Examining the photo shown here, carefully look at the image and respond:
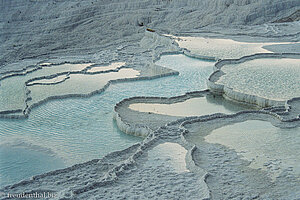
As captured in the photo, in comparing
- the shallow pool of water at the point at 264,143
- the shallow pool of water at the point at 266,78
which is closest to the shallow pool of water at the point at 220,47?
the shallow pool of water at the point at 266,78

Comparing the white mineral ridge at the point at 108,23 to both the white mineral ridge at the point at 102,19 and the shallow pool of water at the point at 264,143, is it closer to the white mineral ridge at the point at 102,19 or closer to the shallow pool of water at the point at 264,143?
the white mineral ridge at the point at 102,19

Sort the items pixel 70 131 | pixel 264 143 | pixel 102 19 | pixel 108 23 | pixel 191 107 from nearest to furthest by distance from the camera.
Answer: pixel 264 143 → pixel 70 131 → pixel 191 107 → pixel 108 23 → pixel 102 19

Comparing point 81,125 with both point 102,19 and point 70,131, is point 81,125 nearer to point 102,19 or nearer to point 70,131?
point 70,131

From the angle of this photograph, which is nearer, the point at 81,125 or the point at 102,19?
the point at 81,125

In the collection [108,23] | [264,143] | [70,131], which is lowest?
[70,131]

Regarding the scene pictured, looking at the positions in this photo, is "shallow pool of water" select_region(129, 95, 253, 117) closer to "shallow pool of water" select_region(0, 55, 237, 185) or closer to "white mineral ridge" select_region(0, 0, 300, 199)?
"shallow pool of water" select_region(0, 55, 237, 185)

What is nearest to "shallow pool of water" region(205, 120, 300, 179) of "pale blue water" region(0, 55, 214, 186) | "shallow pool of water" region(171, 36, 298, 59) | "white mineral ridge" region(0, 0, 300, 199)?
"pale blue water" region(0, 55, 214, 186)

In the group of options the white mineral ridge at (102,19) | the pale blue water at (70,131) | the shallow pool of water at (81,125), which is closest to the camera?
the pale blue water at (70,131)

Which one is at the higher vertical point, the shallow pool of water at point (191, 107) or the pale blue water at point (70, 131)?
the shallow pool of water at point (191, 107)

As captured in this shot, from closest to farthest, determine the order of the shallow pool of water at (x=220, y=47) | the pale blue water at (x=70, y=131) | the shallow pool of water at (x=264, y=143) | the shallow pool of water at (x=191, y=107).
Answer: the shallow pool of water at (x=264, y=143) < the pale blue water at (x=70, y=131) < the shallow pool of water at (x=191, y=107) < the shallow pool of water at (x=220, y=47)

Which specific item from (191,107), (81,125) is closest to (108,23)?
(191,107)

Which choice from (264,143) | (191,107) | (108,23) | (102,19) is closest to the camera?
(264,143)
